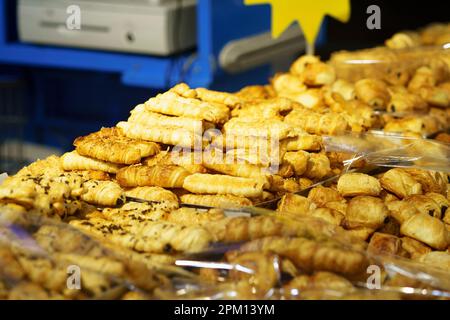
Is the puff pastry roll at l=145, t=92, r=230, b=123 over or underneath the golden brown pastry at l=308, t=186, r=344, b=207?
over

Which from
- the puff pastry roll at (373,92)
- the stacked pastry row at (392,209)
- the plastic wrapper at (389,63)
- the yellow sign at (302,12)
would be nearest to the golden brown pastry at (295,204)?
the stacked pastry row at (392,209)

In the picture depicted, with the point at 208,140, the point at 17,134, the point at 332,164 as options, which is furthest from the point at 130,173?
Answer: the point at 17,134

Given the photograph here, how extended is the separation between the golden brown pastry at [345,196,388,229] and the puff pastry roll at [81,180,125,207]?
63 cm

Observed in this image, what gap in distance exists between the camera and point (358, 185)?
90.7 inches

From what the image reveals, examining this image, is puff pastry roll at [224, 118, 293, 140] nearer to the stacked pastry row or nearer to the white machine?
the stacked pastry row

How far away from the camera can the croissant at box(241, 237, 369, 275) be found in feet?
5.35

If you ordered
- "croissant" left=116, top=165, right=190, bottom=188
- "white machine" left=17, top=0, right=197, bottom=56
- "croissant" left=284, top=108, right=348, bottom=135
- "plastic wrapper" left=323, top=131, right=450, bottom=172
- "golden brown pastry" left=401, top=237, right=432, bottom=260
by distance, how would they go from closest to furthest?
"golden brown pastry" left=401, top=237, right=432, bottom=260 < "croissant" left=116, top=165, right=190, bottom=188 < "plastic wrapper" left=323, top=131, right=450, bottom=172 < "croissant" left=284, top=108, right=348, bottom=135 < "white machine" left=17, top=0, right=197, bottom=56

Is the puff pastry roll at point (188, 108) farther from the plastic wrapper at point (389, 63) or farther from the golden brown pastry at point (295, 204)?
the plastic wrapper at point (389, 63)

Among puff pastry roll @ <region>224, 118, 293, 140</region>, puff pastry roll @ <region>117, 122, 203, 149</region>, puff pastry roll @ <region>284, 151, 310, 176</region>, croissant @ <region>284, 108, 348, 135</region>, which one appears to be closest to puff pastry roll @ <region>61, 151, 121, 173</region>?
puff pastry roll @ <region>117, 122, 203, 149</region>

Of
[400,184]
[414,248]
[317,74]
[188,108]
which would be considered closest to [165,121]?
[188,108]

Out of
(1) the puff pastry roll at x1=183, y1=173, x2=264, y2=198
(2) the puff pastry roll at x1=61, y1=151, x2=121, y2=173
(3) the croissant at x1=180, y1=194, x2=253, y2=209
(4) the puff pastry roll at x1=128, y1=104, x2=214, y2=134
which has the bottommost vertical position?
(3) the croissant at x1=180, y1=194, x2=253, y2=209

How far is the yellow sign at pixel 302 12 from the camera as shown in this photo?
3646 millimetres
